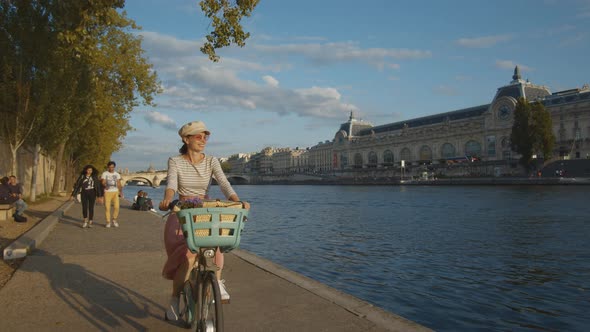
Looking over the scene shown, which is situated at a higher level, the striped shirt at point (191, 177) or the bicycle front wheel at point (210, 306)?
the striped shirt at point (191, 177)

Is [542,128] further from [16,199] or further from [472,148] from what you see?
[16,199]

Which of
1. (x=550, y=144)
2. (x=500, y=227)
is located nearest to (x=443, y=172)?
(x=550, y=144)

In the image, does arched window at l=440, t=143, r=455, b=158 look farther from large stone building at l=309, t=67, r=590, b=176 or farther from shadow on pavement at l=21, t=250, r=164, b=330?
shadow on pavement at l=21, t=250, r=164, b=330

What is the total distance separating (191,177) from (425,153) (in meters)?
130

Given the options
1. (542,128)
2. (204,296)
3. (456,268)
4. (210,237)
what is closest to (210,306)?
(204,296)

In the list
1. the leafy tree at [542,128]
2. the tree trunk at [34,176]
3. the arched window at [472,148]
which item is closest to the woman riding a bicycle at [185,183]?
the tree trunk at [34,176]

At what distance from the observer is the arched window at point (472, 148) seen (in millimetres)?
113250

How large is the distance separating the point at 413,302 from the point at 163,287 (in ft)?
13.0

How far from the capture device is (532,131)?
228 ft

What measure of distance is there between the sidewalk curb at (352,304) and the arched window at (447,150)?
12064 cm

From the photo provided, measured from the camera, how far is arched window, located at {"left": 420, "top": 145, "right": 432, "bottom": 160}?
128250 millimetres

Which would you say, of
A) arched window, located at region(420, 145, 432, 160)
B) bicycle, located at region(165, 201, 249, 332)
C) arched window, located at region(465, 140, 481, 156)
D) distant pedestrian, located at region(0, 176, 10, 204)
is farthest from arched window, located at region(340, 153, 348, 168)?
bicycle, located at region(165, 201, 249, 332)

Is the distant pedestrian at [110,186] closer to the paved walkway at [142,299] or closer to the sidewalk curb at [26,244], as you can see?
the sidewalk curb at [26,244]

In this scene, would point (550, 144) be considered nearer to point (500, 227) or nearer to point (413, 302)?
point (500, 227)
